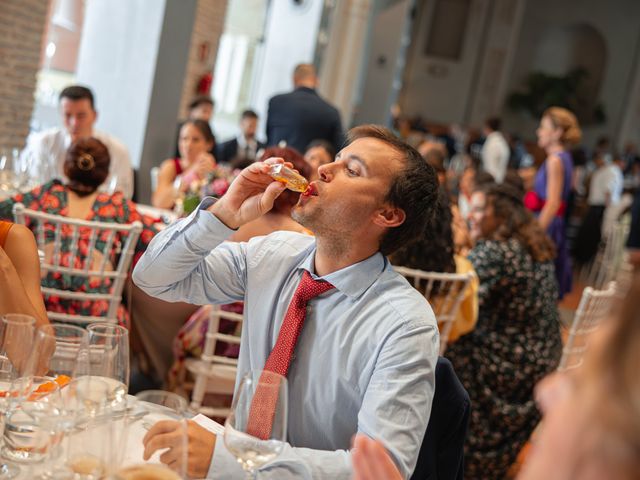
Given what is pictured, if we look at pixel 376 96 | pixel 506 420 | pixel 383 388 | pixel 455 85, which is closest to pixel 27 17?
pixel 506 420

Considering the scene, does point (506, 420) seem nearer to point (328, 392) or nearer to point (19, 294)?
point (328, 392)

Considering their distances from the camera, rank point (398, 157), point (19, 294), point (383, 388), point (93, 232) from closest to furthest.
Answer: point (383, 388), point (398, 157), point (19, 294), point (93, 232)

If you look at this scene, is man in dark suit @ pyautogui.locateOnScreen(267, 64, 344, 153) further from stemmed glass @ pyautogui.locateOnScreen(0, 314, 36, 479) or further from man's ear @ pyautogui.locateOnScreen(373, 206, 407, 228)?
stemmed glass @ pyautogui.locateOnScreen(0, 314, 36, 479)

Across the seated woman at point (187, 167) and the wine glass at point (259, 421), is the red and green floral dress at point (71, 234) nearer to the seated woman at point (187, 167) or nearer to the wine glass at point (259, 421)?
the seated woman at point (187, 167)

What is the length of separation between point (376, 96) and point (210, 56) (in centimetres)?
322

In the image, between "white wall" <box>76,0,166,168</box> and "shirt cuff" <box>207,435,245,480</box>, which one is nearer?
"shirt cuff" <box>207,435,245,480</box>

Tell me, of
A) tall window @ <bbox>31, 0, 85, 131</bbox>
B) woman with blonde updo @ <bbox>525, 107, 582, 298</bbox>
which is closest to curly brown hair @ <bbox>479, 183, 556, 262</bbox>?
woman with blonde updo @ <bbox>525, 107, 582, 298</bbox>

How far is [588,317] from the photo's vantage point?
3.58 meters

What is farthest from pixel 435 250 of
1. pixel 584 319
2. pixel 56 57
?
pixel 56 57

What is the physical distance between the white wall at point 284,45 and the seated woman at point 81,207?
7.09 meters

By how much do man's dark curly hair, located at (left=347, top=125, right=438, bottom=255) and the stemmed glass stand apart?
32.4 inches

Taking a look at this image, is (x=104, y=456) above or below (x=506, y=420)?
above

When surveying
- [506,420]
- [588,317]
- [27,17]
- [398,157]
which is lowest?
[506,420]

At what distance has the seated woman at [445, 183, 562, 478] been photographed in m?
3.46
